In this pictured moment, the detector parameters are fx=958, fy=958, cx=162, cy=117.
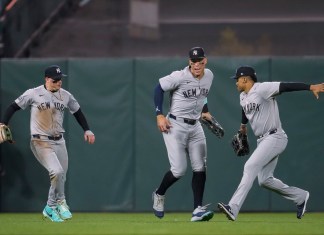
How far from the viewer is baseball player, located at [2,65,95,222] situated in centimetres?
1153

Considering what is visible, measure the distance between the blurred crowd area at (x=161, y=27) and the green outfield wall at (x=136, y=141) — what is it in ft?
8.67

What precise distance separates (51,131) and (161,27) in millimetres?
6422

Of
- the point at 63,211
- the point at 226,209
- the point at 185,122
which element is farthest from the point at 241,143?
the point at 63,211

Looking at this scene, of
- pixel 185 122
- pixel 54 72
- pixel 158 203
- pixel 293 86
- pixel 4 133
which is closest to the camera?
pixel 293 86

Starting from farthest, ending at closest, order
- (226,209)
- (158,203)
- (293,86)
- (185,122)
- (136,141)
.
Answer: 1. (136,141)
2. (158,203)
3. (185,122)
4. (293,86)
5. (226,209)

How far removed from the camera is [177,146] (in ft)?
36.2

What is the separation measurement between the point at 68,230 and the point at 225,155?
190 inches

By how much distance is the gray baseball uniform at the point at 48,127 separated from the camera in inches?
456

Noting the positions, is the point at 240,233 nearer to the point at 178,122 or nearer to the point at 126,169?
the point at 178,122

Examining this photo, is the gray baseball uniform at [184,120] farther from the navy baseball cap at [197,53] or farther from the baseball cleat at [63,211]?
the baseball cleat at [63,211]

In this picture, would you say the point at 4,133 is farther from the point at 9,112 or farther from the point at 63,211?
the point at 63,211

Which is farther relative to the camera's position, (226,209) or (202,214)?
(202,214)

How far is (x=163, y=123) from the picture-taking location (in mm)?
10906

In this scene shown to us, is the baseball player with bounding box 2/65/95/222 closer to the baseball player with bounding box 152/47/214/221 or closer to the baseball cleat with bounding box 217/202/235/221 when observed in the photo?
the baseball player with bounding box 152/47/214/221
